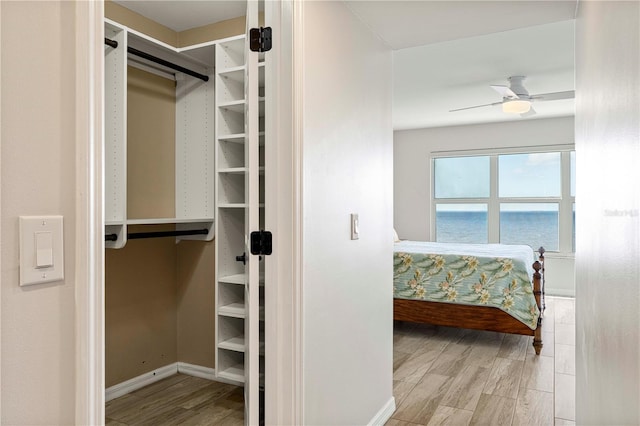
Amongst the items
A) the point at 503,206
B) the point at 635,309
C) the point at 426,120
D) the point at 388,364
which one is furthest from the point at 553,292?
the point at 635,309

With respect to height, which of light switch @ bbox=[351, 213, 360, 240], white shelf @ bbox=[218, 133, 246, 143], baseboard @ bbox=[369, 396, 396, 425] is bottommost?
baseboard @ bbox=[369, 396, 396, 425]

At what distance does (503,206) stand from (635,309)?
6538 millimetres

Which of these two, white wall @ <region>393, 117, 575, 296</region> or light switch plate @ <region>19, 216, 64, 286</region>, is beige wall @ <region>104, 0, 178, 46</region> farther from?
white wall @ <region>393, 117, 575, 296</region>

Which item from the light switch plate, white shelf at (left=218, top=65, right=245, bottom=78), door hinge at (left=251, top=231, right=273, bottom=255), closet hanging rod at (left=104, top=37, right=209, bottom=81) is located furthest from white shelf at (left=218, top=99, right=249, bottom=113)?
the light switch plate

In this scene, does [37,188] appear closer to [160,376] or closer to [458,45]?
[160,376]

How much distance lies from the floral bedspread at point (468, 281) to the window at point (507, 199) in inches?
109

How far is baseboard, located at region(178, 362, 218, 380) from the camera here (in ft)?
10.5

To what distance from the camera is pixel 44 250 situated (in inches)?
30.7

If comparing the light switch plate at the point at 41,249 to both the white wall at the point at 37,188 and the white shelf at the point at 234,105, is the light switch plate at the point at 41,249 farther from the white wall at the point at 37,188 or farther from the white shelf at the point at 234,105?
the white shelf at the point at 234,105

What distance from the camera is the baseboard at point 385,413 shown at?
2.46 metres

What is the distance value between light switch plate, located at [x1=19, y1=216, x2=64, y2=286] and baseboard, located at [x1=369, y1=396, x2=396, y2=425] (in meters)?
2.04

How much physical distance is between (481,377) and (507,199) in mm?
4012

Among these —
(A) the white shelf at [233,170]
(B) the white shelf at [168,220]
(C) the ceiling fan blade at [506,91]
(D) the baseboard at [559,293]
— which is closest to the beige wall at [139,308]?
(B) the white shelf at [168,220]

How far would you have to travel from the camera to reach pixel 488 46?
361 cm
